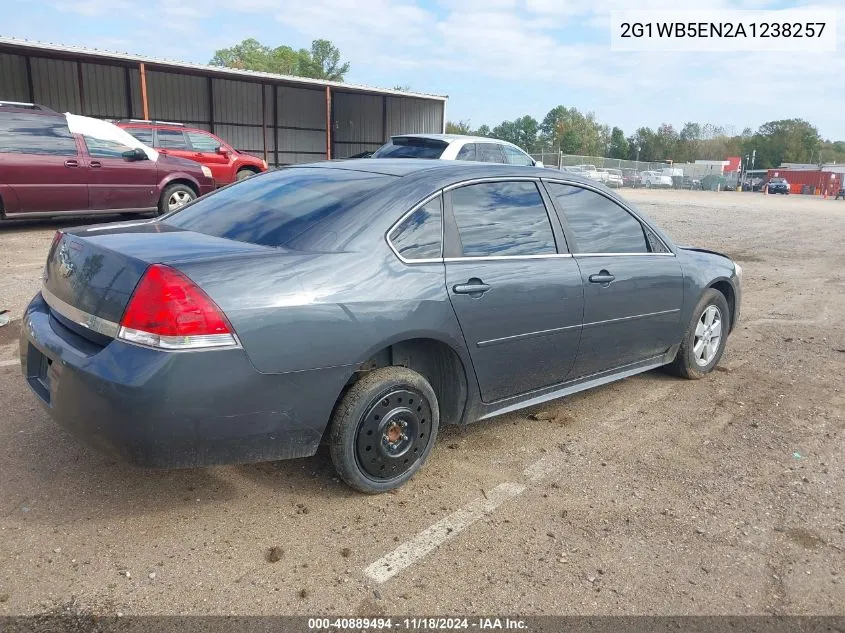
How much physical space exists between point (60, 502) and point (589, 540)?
231 centimetres

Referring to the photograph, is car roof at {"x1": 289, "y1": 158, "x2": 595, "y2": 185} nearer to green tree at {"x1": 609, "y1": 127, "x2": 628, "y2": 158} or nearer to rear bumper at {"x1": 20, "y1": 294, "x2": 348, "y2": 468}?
rear bumper at {"x1": 20, "y1": 294, "x2": 348, "y2": 468}

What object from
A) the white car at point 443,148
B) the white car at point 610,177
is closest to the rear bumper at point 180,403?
the white car at point 443,148

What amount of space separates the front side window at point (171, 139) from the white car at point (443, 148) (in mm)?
5589

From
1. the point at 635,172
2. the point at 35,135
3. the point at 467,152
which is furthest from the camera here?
the point at 635,172

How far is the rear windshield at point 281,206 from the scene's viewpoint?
10.2 ft

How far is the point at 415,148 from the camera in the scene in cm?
1116

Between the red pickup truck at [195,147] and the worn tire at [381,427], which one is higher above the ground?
the red pickup truck at [195,147]

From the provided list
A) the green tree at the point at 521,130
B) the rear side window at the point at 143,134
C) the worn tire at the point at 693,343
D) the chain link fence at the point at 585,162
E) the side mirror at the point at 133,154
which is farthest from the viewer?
the green tree at the point at 521,130

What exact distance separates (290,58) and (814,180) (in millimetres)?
65269

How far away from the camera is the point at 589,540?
9.53 ft

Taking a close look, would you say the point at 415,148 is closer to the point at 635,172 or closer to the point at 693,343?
→ the point at 693,343

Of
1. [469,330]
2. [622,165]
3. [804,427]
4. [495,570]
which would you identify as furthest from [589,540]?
[622,165]

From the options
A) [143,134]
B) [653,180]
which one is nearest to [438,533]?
[143,134]

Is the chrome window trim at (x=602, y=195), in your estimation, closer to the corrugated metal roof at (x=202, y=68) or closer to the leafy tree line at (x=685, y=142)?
the corrugated metal roof at (x=202, y=68)
